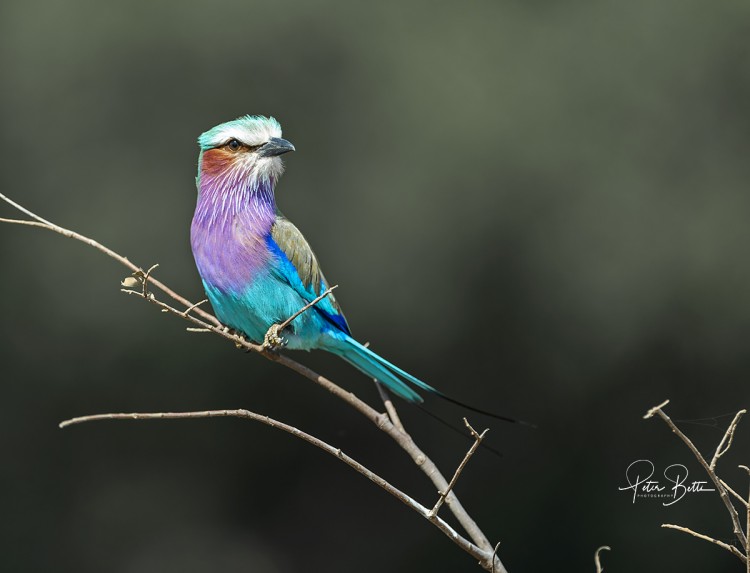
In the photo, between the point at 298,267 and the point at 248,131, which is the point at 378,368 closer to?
the point at 298,267

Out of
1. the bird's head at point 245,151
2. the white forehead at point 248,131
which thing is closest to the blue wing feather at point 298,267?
the bird's head at point 245,151

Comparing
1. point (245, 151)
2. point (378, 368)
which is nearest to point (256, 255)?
point (245, 151)

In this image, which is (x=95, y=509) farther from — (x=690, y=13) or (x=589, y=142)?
(x=690, y=13)

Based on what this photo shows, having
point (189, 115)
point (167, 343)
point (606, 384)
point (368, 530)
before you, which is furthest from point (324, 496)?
point (189, 115)

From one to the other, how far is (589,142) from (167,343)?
3571mm

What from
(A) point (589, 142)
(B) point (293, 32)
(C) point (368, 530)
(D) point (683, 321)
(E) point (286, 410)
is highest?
(B) point (293, 32)

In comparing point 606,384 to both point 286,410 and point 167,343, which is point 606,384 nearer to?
point 286,410

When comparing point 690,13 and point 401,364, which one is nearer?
point 401,364

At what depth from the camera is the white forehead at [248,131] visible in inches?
137

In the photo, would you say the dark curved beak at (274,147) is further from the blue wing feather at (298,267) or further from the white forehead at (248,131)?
the blue wing feather at (298,267)

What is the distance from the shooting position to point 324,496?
7719 mm

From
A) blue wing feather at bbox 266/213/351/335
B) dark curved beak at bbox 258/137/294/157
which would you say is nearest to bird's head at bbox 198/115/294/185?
dark curved beak at bbox 258/137/294/157

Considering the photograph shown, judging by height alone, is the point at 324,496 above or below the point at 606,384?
below

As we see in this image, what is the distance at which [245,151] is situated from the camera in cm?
350
